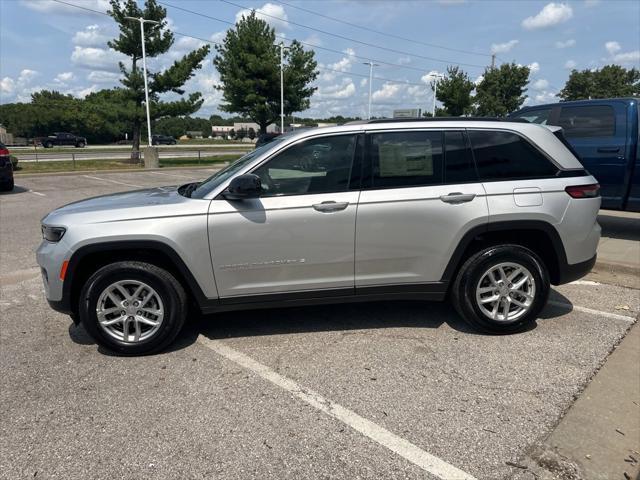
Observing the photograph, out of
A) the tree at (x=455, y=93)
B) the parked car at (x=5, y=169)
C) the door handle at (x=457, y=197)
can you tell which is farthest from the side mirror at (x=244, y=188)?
the tree at (x=455, y=93)

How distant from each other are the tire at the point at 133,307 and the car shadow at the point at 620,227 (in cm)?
682

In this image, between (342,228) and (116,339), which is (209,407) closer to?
(116,339)

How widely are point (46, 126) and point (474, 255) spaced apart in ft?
288

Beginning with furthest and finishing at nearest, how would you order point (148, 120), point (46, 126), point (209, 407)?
point (46, 126) → point (148, 120) → point (209, 407)

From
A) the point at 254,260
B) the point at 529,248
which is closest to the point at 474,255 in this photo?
the point at 529,248

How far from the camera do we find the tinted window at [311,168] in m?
3.85

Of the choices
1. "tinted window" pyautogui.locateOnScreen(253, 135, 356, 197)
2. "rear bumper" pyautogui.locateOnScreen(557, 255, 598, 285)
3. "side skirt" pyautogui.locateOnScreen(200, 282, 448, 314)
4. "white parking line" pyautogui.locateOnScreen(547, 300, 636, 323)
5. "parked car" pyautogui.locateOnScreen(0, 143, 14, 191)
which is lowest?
"white parking line" pyautogui.locateOnScreen(547, 300, 636, 323)

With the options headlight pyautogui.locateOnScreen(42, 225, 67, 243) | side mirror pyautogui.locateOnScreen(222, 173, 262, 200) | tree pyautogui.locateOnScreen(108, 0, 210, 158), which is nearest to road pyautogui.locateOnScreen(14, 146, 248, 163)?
tree pyautogui.locateOnScreen(108, 0, 210, 158)

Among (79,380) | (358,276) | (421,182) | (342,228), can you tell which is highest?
(421,182)

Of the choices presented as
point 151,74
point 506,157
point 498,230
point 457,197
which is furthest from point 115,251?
point 151,74

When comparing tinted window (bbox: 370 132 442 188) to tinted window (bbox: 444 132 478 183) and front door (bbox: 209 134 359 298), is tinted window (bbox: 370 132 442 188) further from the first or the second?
front door (bbox: 209 134 359 298)

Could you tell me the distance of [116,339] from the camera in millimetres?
3750

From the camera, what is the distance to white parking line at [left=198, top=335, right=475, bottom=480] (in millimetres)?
2512

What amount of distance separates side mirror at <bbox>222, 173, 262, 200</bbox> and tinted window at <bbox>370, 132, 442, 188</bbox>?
944mm
